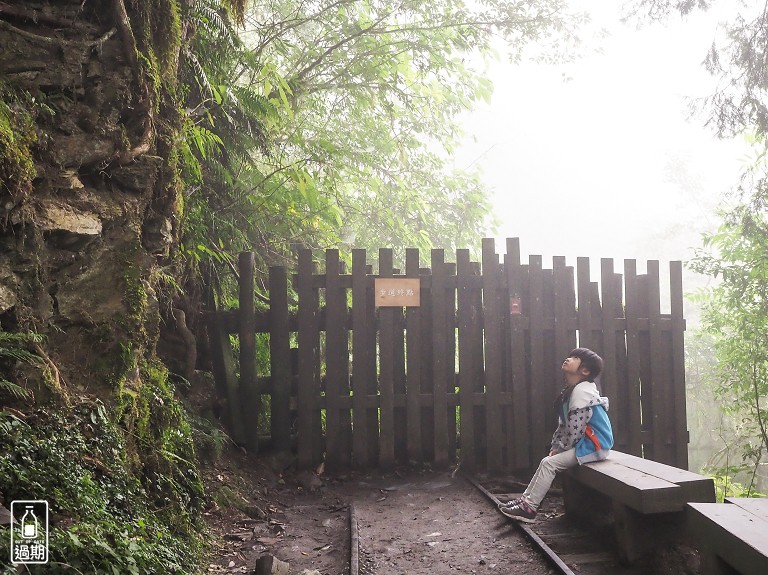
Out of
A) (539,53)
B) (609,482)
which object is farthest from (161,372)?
(539,53)

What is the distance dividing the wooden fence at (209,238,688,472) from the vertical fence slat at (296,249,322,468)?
0.01m

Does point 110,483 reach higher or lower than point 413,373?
lower

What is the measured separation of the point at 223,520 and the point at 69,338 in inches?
77.6

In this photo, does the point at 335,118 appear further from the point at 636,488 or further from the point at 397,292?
the point at 636,488

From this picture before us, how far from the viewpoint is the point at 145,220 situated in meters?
4.45

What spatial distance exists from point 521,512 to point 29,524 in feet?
12.1

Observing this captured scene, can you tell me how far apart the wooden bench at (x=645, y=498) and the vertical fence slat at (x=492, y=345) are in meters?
2.04

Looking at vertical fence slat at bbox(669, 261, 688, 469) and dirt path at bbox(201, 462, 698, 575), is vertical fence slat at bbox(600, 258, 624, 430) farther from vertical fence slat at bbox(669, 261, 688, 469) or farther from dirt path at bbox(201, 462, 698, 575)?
dirt path at bbox(201, 462, 698, 575)

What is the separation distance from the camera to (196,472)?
459 centimetres

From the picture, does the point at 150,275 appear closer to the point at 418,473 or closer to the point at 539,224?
the point at 418,473

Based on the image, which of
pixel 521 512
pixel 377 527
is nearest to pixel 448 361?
pixel 521 512

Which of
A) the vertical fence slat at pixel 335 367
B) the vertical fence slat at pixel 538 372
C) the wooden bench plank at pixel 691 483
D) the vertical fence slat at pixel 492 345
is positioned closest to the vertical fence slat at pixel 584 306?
the vertical fence slat at pixel 538 372

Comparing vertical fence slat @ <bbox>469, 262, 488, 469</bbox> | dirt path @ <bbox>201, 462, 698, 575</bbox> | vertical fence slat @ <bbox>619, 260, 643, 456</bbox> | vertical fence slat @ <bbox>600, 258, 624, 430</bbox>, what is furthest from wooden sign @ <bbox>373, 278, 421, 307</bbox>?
vertical fence slat @ <bbox>619, 260, 643, 456</bbox>

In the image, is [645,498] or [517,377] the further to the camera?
[517,377]
